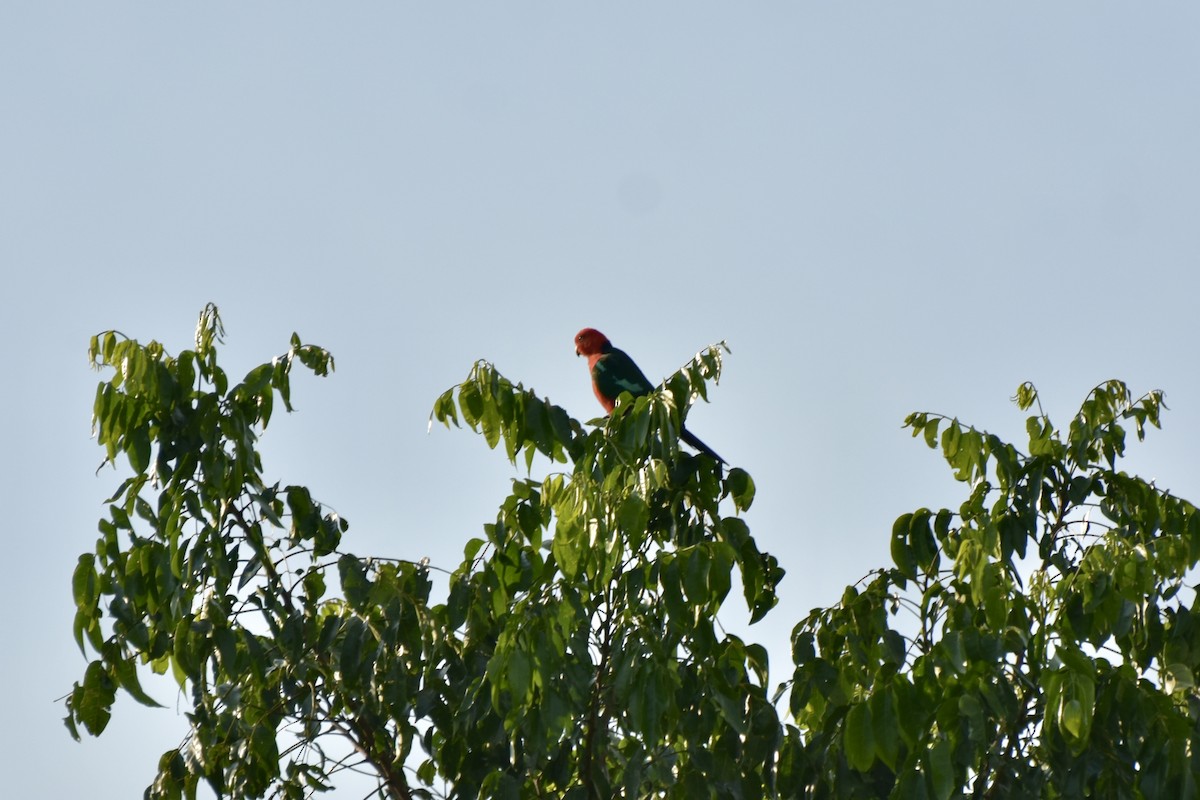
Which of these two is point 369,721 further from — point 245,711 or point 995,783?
point 995,783

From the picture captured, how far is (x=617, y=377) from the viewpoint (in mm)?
6410

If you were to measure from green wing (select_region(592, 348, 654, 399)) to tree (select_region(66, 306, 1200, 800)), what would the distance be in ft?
6.97

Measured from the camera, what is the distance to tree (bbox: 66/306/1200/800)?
3426mm

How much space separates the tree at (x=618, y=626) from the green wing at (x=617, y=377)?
6.97ft

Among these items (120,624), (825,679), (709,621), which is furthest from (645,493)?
(120,624)

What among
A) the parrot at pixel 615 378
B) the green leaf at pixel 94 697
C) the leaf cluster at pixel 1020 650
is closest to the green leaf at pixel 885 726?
the leaf cluster at pixel 1020 650

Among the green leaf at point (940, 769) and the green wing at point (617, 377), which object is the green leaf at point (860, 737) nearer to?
the green leaf at point (940, 769)

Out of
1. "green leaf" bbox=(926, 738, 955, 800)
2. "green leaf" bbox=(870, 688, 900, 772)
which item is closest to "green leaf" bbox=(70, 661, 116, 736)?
"green leaf" bbox=(870, 688, 900, 772)

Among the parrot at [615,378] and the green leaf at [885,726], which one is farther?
the parrot at [615,378]

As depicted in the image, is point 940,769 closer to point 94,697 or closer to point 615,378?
point 94,697

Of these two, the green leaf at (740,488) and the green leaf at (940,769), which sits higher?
the green leaf at (740,488)

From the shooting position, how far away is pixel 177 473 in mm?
4020

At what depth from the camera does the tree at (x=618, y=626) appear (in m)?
3.43

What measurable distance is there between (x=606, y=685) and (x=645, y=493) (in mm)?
619
